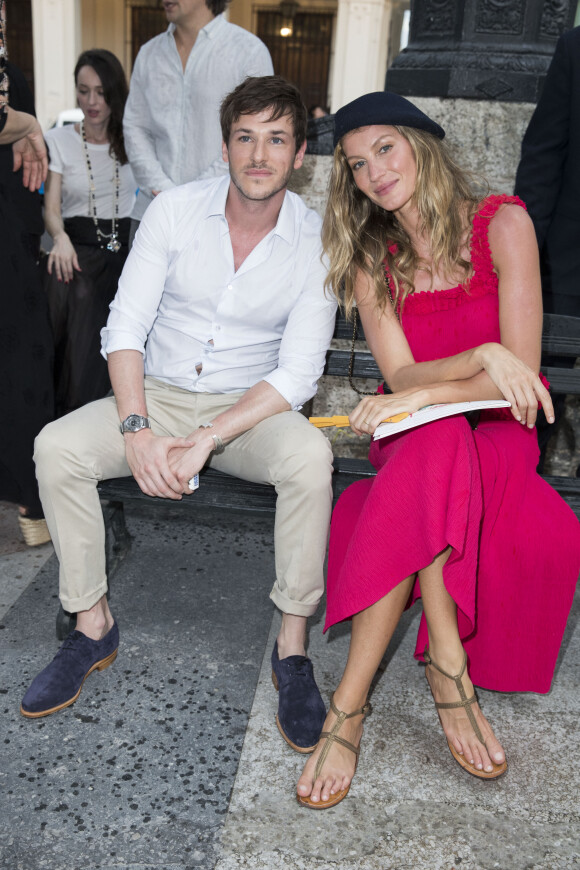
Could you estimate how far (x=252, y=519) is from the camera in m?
3.92

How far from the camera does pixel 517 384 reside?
2.51 m

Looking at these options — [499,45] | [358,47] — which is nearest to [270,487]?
[499,45]

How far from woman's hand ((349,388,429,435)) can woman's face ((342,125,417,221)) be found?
67 cm

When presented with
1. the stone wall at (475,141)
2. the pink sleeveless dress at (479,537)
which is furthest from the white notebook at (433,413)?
the stone wall at (475,141)

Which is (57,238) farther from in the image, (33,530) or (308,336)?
(308,336)

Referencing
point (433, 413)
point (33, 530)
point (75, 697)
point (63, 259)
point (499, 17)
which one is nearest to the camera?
point (433, 413)

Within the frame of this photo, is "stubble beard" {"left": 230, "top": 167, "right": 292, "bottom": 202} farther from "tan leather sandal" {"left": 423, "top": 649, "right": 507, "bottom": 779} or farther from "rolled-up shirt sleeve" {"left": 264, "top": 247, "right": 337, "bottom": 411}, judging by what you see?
"tan leather sandal" {"left": 423, "top": 649, "right": 507, "bottom": 779}

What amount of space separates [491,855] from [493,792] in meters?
0.24

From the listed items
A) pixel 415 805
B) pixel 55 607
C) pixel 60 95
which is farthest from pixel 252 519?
pixel 60 95

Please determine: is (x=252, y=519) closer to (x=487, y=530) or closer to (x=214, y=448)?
(x=214, y=448)

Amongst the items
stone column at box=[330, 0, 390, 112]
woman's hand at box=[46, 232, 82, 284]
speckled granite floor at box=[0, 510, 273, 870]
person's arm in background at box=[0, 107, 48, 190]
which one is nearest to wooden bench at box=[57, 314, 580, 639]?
speckled granite floor at box=[0, 510, 273, 870]

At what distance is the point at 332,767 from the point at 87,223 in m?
3.34

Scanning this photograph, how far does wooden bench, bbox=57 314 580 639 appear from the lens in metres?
2.85

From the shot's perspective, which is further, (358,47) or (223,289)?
(358,47)
